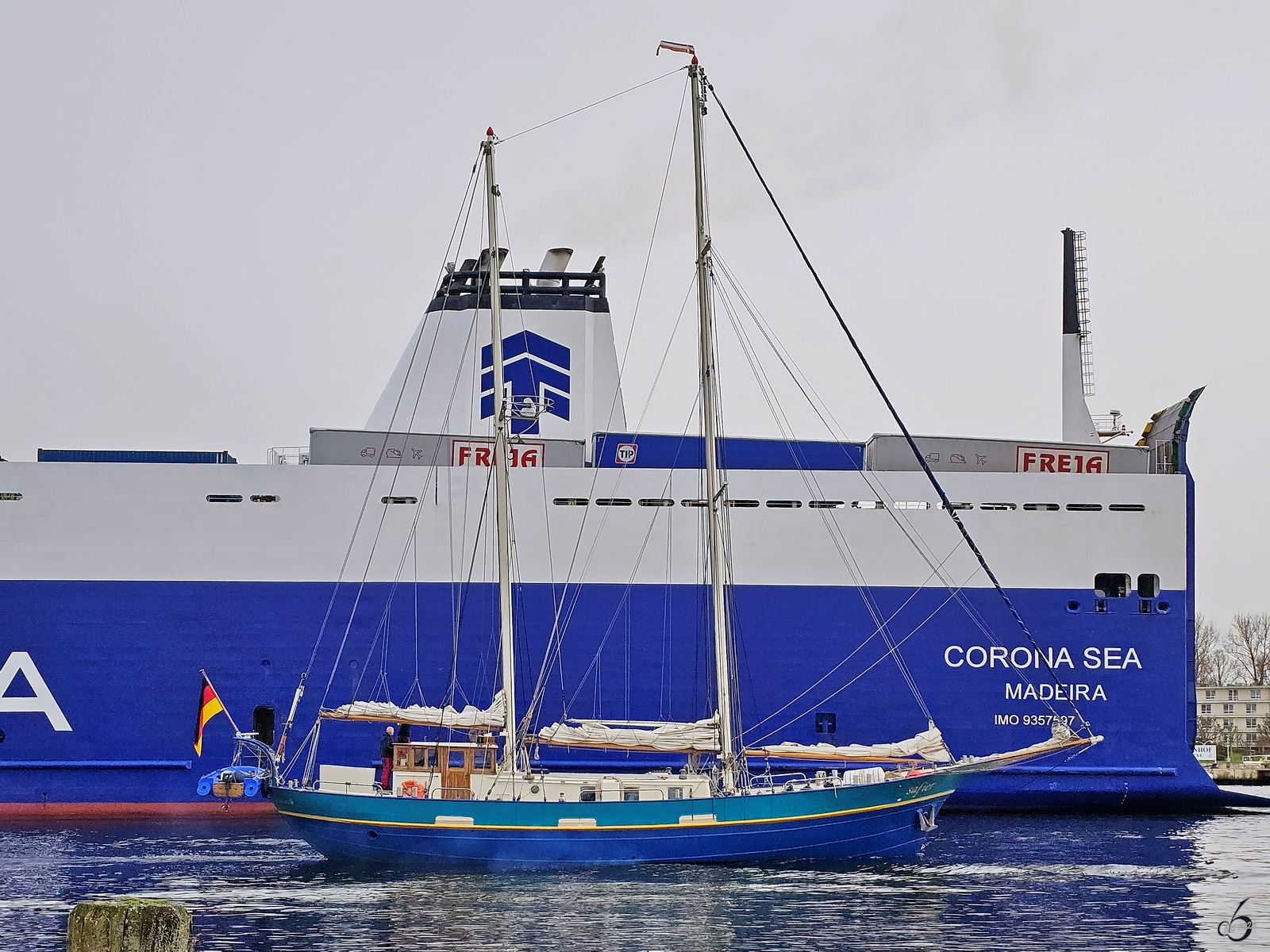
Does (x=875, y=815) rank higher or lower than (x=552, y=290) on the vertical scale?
lower

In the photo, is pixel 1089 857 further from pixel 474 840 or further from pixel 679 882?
pixel 474 840

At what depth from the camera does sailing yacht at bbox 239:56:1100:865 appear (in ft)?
58.7

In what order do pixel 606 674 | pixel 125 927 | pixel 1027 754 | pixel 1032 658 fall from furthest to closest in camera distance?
1. pixel 1032 658
2. pixel 606 674
3. pixel 1027 754
4. pixel 125 927

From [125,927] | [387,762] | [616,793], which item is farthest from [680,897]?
[125,927]

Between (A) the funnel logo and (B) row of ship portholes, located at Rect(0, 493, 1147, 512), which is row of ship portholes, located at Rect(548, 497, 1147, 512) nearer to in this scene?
(B) row of ship portholes, located at Rect(0, 493, 1147, 512)

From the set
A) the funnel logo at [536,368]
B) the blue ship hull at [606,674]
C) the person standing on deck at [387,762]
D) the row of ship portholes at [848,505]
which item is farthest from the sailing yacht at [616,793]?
the funnel logo at [536,368]

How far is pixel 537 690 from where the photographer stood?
73.0 ft

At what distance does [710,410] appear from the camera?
756 inches

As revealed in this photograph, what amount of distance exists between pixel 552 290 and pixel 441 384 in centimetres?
273

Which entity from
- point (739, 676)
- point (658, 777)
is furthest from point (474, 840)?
point (739, 676)

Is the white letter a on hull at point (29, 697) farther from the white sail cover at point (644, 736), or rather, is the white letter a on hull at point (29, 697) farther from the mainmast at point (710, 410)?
the mainmast at point (710, 410)

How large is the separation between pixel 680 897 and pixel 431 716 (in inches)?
198

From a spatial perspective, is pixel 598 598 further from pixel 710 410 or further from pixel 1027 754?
pixel 1027 754

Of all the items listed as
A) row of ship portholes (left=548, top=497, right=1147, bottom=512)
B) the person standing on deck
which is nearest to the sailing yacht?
the person standing on deck
